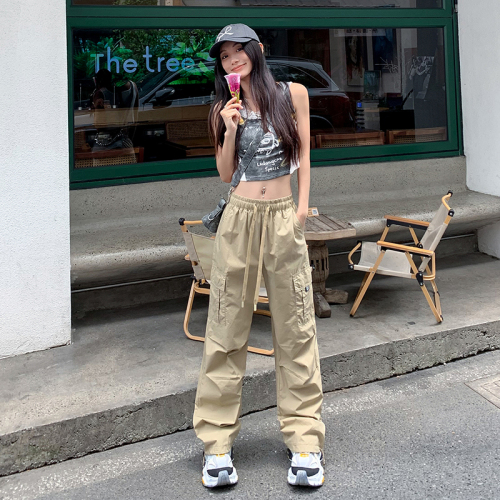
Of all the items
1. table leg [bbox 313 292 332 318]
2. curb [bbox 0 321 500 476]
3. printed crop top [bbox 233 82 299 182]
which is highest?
printed crop top [bbox 233 82 299 182]

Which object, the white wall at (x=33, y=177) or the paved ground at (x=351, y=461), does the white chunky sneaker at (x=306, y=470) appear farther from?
the white wall at (x=33, y=177)

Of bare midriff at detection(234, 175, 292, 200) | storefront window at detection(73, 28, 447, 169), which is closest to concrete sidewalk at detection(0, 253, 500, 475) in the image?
bare midriff at detection(234, 175, 292, 200)

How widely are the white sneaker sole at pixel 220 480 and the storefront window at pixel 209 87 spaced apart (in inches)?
128

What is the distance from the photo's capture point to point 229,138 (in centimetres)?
315

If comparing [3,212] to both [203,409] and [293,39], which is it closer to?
[203,409]

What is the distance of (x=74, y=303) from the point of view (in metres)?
5.40

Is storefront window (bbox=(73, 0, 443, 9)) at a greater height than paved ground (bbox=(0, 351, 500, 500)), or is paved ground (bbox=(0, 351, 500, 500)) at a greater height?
storefront window (bbox=(73, 0, 443, 9))

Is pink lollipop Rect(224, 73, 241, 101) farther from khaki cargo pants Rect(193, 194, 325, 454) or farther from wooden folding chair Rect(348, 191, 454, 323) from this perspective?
wooden folding chair Rect(348, 191, 454, 323)

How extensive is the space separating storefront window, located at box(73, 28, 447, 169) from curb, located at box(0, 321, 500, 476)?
8.34 ft

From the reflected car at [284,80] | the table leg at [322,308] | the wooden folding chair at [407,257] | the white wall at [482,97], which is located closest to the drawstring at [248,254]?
the wooden folding chair at [407,257]

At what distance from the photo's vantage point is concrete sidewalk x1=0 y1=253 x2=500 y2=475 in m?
3.70

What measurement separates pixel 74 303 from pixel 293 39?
3.07m

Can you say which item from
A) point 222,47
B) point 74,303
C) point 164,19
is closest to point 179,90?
point 164,19

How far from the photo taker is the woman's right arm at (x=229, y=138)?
307 centimetres
